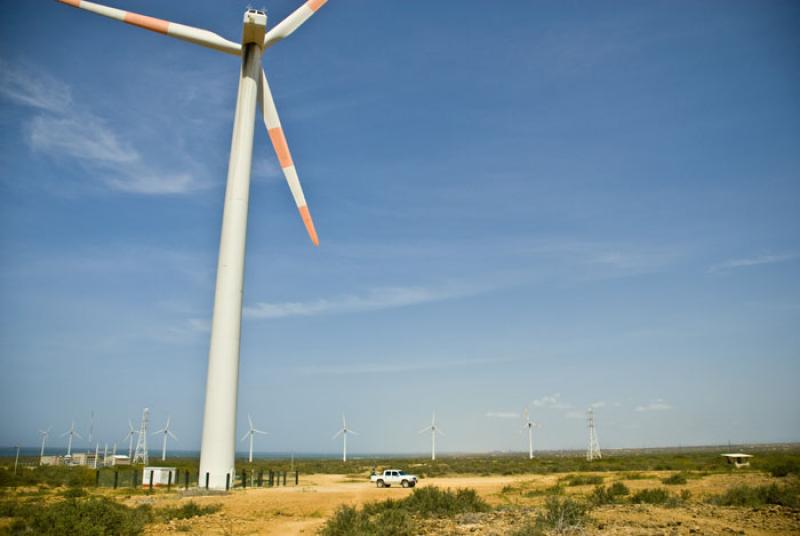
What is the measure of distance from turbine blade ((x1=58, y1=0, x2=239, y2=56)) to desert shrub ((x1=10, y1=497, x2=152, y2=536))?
92.5 feet

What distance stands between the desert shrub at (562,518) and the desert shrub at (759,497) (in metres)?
10.0

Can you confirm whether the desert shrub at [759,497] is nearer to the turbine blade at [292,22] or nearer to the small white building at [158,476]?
the small white building at [158,476]

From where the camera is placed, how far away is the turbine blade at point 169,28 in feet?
118

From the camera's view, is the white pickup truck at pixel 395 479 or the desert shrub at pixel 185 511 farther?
the white pickup truck at pixel 395 479

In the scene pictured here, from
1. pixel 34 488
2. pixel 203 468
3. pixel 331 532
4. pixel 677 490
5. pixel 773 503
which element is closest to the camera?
pixel 331 532

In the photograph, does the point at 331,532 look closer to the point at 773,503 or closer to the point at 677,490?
the point at 773,503

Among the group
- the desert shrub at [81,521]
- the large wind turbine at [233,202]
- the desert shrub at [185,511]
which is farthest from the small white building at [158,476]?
the desert shrub at [81,521]

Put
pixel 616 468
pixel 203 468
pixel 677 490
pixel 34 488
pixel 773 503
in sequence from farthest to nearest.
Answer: pixel 616 468
pixel 34 488
pixel 677 490
pixel 203 468
pixel 773 503

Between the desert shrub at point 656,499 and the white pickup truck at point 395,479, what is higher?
the desert shrub at point 656,499

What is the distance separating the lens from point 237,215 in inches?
1479

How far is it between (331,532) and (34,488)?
3772cm

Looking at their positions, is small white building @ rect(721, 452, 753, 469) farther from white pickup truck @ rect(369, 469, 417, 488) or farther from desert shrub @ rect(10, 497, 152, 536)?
desert shrub @ rect(10, 497, 152, 536)

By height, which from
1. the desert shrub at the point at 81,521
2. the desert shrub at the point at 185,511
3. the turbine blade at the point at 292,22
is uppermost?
the turbine blade at the point at 292,22

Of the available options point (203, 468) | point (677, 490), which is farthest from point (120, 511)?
point (677, 490)
